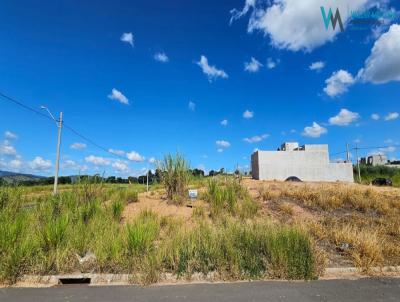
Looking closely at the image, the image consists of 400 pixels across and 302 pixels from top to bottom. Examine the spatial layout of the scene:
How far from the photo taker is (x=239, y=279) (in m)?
5.29

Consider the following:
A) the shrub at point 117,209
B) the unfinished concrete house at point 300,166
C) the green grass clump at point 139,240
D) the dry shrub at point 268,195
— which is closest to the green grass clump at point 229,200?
the dry shrub at point 268,195

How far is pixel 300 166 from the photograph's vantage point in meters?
47.4

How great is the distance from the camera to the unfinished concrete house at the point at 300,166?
46594mm

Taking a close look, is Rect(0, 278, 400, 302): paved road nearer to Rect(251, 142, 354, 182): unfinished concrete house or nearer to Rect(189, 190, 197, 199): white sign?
Rect(189, 190, 197, 199): white sign

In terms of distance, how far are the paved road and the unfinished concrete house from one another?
41.9 m

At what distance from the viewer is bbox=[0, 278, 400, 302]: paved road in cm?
448

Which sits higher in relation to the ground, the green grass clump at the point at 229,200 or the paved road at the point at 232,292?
the green grass clump at the point at 229,200

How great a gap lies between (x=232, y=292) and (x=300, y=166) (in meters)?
45.2

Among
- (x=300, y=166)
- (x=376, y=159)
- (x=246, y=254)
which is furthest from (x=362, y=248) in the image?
(x=376, y=159)

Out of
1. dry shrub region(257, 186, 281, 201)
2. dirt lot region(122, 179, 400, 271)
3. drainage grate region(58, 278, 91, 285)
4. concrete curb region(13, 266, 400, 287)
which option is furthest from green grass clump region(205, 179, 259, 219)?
drainage grate region(58, 278, 91, 285)

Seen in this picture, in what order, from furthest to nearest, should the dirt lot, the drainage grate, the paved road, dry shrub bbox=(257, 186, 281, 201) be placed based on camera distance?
dry shrub bbox=(257, 186, 281, 201), the dirt lot, the drainage grate, the paved road

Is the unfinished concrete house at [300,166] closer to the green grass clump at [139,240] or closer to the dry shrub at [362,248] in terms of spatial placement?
the dry shrub at [362,248]

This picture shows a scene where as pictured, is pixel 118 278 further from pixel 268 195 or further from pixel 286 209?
pixel 268 195

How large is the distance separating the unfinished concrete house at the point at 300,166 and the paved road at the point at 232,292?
137 feet
